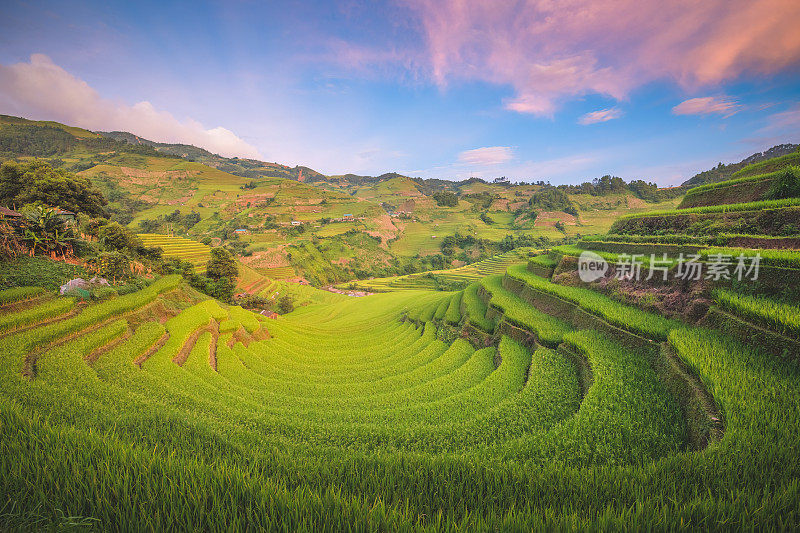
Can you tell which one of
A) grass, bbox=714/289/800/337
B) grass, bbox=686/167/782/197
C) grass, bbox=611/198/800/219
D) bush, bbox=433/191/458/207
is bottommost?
grass, bbox=714/289/800/337

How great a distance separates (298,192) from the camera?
132 metres

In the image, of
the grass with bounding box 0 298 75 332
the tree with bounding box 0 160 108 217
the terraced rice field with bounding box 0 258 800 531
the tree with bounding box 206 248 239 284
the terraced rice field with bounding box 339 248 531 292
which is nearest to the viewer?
the terraced rice field with bounding box 0 258 800 531

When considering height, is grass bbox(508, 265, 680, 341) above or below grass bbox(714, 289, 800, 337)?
below

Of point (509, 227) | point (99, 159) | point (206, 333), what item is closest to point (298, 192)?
point (99, 159)

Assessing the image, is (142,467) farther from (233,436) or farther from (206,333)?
(206,333)

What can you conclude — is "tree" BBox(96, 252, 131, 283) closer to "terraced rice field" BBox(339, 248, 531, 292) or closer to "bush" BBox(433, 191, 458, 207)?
"terraced rice field" BBox(339, 248, 531, 292)

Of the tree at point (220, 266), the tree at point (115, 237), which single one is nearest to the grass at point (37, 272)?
the tree at point (115, 237)

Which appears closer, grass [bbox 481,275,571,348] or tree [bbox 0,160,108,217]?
grass [bbox 481,275,571,348]

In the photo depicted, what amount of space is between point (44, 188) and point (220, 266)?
1253 centimetres

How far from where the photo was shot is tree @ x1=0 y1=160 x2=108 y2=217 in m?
19.9

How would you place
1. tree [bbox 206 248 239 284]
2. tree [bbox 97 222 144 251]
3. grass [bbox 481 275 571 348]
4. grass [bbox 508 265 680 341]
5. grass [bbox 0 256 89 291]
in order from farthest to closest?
tree [bbox 206 248 239 284] < tree [bbox 97 222 144 251] < grass [bbox 0 256 89 291] < grass [bbox 481 275 571 348] < grass [bbox 508 265 680 341]

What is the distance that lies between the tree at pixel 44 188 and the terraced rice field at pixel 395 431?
20.1 m

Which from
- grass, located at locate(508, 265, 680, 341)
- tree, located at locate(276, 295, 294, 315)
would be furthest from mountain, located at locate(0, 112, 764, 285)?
grass, located at locate(508, 265, 680, 341)

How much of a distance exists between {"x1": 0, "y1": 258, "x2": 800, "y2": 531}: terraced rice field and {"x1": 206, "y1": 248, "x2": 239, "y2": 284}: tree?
642 inches
